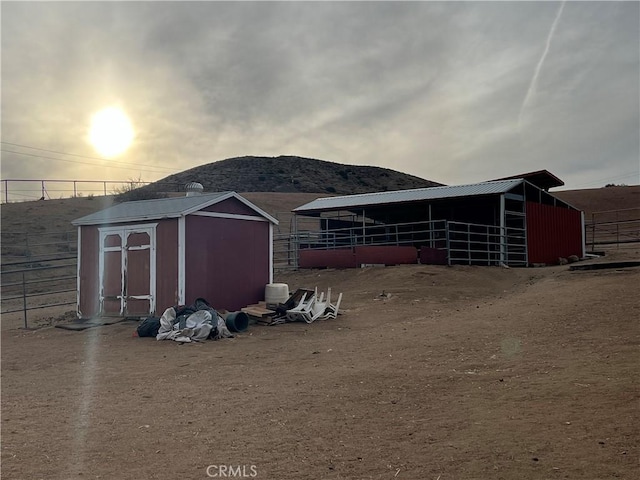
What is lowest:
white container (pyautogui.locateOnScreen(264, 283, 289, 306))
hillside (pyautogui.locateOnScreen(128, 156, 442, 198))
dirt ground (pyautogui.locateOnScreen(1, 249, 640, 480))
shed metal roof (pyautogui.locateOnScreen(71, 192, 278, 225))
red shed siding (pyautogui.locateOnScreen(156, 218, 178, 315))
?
dirt ground (pyautogui.locateOnScreen(1, 249, 640, 480))

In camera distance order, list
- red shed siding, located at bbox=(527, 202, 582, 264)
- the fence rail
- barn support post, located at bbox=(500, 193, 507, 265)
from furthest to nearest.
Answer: the fence rail
red shed siding, located at bbox=(527, 202, 582, 264)
barn support post, located at bbox=(500, 193, 507, 265)

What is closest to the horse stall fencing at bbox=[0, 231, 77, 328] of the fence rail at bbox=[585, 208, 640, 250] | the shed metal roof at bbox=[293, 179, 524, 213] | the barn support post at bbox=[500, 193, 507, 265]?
the shed metal roof at bbox=[293, 179, 524, 213]

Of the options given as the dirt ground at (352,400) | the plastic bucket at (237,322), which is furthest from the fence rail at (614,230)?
the plastic bucket at (237,322)

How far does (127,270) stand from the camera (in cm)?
1303

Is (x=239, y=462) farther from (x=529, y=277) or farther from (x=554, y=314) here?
(x=529, y=277)

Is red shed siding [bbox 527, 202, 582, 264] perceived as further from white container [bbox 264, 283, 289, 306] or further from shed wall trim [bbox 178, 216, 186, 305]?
shed wall trim [bbox 178, 216, 186, 305]

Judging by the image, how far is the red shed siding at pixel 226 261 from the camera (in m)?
Answer: 12.4

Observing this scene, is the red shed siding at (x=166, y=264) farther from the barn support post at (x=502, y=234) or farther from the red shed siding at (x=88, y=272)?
the barn support post at (x=502, y=234)

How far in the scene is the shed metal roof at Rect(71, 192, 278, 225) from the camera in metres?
12.4

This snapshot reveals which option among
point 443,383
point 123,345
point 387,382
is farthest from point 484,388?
point 123,345

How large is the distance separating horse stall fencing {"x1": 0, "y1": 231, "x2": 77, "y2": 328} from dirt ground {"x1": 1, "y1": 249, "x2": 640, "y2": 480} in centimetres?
978

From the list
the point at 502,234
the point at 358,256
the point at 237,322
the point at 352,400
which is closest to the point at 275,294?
the point at 237,322

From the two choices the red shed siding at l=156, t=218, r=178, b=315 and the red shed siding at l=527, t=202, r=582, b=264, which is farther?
the red shed siding at l=527, t=202, r=582, b=264

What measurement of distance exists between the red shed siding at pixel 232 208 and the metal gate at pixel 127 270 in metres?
1.44
